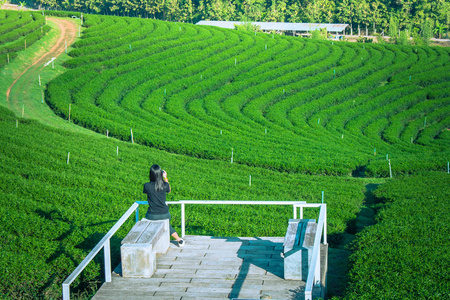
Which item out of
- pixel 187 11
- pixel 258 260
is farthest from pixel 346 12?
pixel 258 260

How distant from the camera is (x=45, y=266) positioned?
10.3 meters

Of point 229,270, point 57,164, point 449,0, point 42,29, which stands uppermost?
point 449,0

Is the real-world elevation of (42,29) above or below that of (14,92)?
above

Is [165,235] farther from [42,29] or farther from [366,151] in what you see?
[42,29]

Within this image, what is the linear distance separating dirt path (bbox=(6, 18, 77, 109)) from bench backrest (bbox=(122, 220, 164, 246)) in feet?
101

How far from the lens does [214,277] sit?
923 cm

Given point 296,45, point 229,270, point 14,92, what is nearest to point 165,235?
point 229,270

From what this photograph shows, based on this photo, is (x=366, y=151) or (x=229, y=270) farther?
(x=366, y=151)

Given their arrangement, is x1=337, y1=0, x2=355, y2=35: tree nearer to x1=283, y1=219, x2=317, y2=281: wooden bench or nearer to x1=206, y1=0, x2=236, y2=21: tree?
x1=206, y1=0, x2=236, y2=21: tree

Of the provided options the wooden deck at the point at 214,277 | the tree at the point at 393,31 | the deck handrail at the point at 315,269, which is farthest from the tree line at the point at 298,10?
the deck handrail at the point at 315,269

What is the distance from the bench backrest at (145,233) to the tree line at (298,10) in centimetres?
8989

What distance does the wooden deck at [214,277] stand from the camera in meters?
8.56

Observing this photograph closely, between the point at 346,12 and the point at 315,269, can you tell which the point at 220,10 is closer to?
the point at 346,12

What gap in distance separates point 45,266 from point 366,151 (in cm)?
2704
